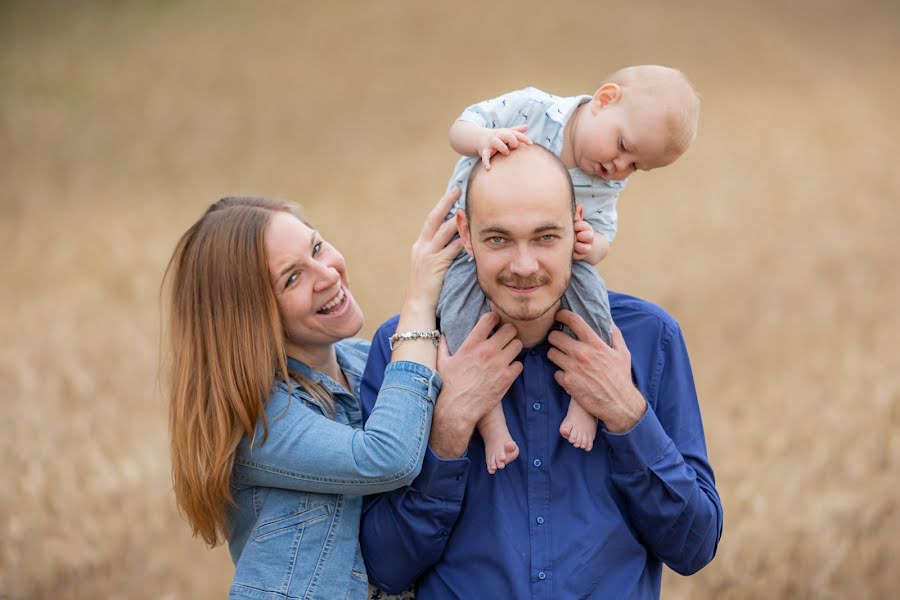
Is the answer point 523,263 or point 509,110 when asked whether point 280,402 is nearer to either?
point 523,263

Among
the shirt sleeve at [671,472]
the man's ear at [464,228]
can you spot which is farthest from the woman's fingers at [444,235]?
Answer: the shirt sleeve at [671,472]

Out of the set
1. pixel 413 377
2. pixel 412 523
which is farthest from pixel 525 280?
pixel 412 523

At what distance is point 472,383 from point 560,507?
558 millimetres

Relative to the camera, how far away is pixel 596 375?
3656 millimetres

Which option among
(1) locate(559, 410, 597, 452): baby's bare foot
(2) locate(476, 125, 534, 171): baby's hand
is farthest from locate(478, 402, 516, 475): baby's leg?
(2) locate(476, 125, 534, 171): baby's hand

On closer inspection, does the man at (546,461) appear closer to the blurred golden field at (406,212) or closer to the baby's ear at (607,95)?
the baby's ear at (607,95)

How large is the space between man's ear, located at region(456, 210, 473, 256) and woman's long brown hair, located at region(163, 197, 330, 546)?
753 mm

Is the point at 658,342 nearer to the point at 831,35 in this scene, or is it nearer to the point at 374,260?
the point at 374,260

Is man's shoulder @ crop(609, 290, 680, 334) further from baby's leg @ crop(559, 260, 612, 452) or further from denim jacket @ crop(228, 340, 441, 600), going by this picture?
denim jacket @ crop(228, 340, 441, 600)

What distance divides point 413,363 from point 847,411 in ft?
19.8

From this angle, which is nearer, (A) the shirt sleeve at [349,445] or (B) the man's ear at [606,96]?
(A) the shirt sleeve at [349,445]

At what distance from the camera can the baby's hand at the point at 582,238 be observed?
3688 millimetres

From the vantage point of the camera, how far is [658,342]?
3.88 meters

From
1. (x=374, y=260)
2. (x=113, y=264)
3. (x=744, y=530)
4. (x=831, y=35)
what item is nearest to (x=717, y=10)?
(x=831, y=35)
